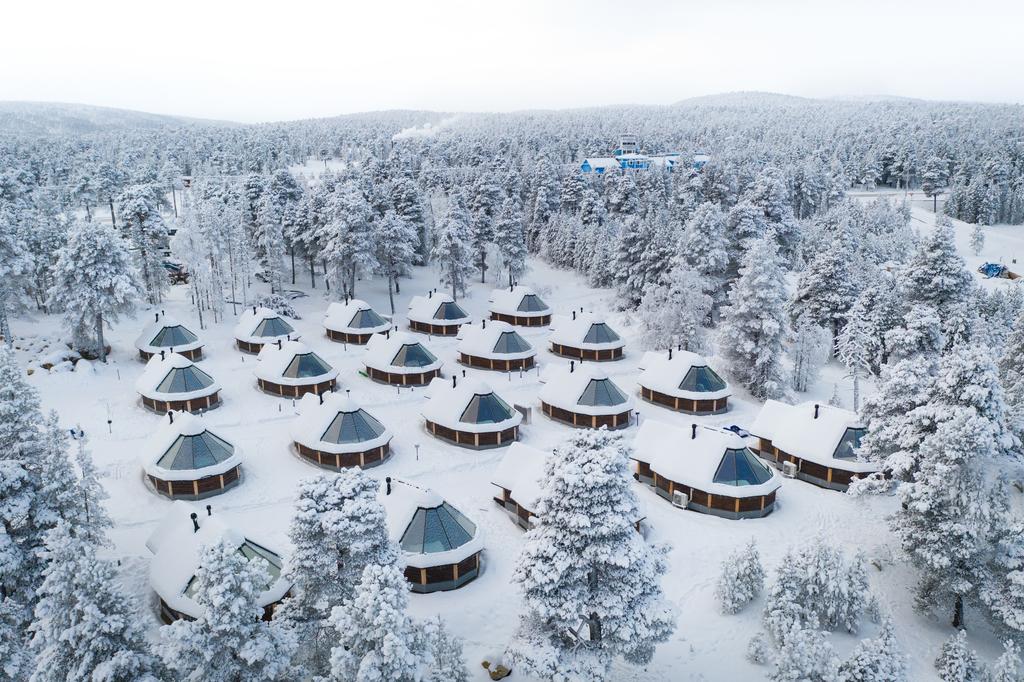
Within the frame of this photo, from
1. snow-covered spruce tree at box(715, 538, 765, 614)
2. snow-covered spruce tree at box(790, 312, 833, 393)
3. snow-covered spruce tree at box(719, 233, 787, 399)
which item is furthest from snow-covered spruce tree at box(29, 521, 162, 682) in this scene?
snow-covered spruce tree at box(790, 312, 833, 393)

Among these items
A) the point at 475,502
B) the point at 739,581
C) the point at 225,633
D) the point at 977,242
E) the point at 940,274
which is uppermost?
the point at 940,274

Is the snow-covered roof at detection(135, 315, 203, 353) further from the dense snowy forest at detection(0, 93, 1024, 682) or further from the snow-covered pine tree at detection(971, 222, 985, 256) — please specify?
the snow-covered pine tree at detection(971, 222, 985, 256)

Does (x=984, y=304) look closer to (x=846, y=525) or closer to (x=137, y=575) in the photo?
(x=846, y=525)

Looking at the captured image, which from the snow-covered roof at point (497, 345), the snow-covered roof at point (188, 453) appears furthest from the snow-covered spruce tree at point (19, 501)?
the snow-covered roof at point (497, 345)

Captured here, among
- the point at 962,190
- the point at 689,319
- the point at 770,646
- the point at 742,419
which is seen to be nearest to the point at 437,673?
the point at 770,646

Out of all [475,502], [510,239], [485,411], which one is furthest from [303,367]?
[510,239]

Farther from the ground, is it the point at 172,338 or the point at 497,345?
the point at 172,338

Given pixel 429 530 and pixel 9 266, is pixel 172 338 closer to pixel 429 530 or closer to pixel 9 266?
pixel 9 266
